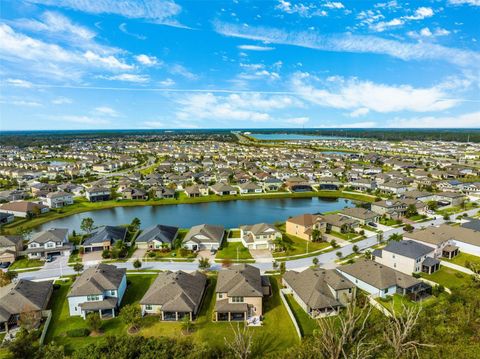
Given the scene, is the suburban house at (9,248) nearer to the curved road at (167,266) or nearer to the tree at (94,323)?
the curved road at (167,266)

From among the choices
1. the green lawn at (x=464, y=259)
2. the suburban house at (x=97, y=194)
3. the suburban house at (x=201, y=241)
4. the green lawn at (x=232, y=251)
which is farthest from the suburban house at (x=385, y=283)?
the suburban house at (x=97, y=194)

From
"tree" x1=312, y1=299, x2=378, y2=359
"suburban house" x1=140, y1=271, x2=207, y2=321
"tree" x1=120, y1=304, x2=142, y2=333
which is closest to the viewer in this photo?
"tree" x1=312, y1=299, x2=378, y2=359

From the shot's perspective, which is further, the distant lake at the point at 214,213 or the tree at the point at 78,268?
the distant lake at the point at 214,213

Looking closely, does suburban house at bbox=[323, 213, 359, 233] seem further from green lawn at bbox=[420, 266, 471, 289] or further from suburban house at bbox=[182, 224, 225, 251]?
suburban house at bbox=[182, 224, 225, 251]

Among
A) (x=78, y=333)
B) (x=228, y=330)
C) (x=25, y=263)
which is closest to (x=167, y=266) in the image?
(x=78, y=333)

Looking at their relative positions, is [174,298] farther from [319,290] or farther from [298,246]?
[298,246]

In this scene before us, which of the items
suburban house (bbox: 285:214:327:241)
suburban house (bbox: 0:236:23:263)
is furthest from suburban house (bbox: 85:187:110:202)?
suburban house (bbox: 285:214:327:241)

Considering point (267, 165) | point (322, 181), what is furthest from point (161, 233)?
point (267, 165)
